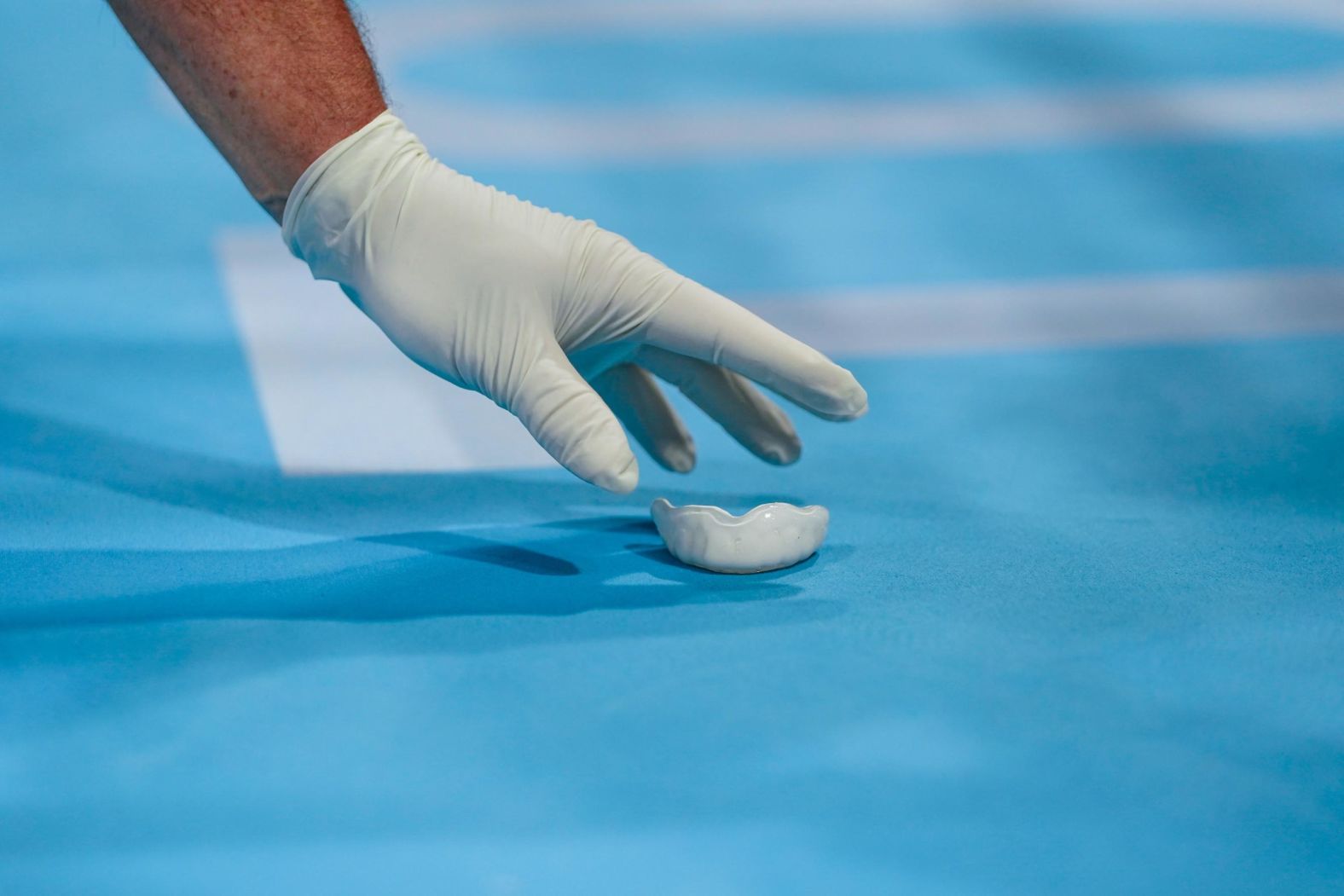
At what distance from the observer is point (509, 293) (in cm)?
117

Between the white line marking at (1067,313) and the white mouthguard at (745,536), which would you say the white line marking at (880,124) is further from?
the white mouthguard at (745,536)

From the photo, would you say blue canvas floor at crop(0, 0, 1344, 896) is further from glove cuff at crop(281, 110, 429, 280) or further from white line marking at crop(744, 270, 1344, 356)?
glove cuff at crop(281, 110, 429, 280)

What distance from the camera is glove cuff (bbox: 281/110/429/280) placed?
3.78ft

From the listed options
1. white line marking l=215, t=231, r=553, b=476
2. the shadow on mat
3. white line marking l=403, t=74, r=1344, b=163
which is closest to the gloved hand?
the shadow on mat

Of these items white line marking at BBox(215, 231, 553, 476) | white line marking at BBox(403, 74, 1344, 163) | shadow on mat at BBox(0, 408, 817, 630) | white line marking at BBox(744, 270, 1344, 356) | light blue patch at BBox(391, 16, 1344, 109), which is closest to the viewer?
shadow on mat at BBox(0, 408, 817, 630)

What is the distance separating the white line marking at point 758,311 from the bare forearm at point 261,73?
502 millimetres

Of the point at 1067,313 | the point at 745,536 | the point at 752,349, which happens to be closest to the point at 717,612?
the point at 745,536

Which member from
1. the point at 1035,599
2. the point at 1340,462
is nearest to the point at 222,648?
the point at 1035,599

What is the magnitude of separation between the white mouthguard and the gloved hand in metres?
0.07

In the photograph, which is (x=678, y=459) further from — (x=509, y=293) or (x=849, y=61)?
(x=849, y=61)

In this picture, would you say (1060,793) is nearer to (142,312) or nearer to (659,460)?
(659,460)

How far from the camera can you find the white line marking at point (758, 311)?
1.67 m

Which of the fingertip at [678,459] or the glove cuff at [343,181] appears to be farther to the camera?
the fingertip at [678,459]

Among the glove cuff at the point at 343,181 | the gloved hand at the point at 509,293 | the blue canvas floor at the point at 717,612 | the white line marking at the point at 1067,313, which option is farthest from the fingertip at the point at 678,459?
the white line marking at the point at 1067,313
